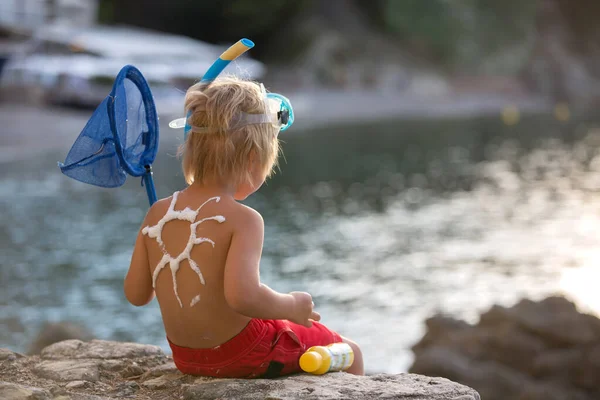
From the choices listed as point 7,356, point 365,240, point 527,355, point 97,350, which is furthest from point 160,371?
point 365,240

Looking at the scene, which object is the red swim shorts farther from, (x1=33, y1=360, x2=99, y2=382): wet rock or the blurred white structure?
the blurred white structure

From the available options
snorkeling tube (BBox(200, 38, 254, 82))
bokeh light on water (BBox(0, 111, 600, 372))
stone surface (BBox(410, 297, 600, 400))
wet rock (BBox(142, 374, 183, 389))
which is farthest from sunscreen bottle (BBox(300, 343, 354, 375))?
bokeh light on water (BBox(0, 111, 600, 372))

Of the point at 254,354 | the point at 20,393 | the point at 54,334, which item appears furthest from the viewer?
the point at 54,334

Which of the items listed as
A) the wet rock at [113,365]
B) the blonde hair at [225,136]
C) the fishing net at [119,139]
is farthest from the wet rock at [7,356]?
the blonde hair at [225,136]

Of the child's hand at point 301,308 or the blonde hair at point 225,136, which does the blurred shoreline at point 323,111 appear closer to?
→ the blonde hair at point 225,136

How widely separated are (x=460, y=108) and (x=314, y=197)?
69.0 ft

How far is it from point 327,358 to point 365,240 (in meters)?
9.84

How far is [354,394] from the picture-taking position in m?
2.43

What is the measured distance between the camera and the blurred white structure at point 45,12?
29.0 meters

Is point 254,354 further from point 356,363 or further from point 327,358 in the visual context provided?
point 356,363

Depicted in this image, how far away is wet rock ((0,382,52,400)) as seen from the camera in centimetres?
230

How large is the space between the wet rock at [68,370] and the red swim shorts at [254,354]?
36 cm

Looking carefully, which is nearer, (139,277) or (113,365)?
(139,277)

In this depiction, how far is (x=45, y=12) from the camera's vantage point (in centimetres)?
3083
